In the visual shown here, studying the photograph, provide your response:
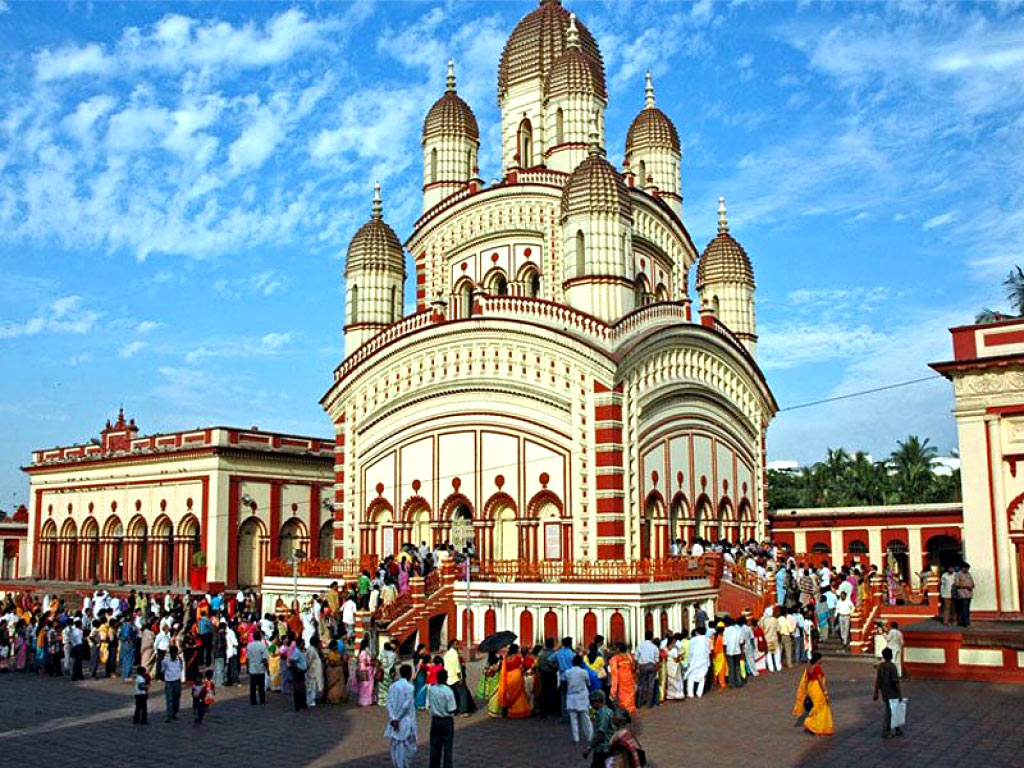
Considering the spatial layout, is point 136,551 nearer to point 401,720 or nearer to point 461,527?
point 461,527

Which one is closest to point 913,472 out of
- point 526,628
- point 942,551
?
point 942,551

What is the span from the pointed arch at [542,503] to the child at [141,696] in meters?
13.5

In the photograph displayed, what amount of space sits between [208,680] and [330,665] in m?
2.51

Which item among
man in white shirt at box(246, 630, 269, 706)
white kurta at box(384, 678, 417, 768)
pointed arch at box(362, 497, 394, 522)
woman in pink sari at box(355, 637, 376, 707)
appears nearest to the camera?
white kurta at box(384, 678, 417, 768)

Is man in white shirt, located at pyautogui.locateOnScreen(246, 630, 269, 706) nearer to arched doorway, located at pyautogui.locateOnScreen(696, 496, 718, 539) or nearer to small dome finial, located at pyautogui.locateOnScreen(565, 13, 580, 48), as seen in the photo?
arched doorway, located at pyautogui.locateOnScreen(696, 496, 718, 539)

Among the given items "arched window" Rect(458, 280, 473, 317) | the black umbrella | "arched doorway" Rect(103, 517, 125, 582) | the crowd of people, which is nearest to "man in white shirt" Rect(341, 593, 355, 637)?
the crowd of people

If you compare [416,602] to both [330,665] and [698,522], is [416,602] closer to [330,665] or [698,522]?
[330,665]

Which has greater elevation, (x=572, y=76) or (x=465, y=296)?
(x=572, y=76)

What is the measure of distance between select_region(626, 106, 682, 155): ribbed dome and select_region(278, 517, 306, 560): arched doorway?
19974 millimetres

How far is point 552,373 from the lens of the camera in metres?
29.6

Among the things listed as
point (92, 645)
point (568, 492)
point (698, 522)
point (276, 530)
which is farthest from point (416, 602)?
point (276, 530)

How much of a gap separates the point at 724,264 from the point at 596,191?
34.4 feet

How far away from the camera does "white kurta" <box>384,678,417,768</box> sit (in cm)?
1326

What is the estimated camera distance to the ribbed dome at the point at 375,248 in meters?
36.7
